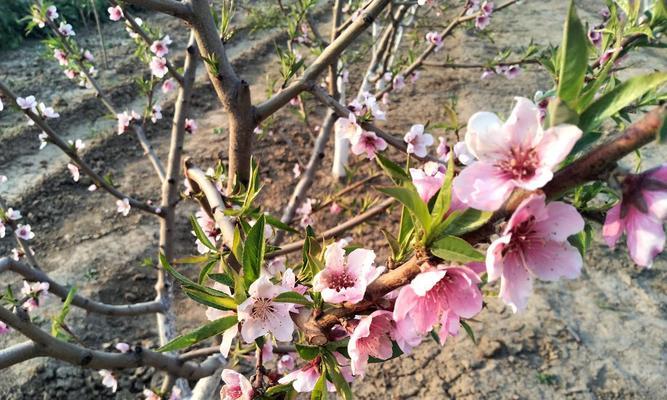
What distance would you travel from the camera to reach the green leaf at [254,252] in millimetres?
875

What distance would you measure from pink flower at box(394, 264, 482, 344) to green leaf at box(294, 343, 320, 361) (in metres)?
0.19

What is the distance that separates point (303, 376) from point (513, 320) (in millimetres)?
2782

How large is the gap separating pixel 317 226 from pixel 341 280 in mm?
3425

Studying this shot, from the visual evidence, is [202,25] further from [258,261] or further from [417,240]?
[417,240]

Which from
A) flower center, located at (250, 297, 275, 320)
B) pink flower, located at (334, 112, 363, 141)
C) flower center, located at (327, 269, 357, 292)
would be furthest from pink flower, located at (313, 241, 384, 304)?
pink flower, located at (334, 112, 363, 141)

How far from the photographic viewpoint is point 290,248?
190cm

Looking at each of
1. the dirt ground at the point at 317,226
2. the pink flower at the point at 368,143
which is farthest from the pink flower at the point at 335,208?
the pink flower at the point at 368,143

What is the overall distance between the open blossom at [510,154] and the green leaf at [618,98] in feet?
0.21

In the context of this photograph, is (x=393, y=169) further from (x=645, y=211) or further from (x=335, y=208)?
(x=335, y=208)

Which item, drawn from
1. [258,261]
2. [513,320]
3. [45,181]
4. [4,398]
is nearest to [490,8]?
[513,320]

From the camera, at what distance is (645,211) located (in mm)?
577

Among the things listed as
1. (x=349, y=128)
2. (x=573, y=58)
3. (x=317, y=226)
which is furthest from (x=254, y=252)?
(x=317, y=226)

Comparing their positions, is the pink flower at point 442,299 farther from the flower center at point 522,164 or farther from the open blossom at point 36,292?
the open blossom at point 36,292

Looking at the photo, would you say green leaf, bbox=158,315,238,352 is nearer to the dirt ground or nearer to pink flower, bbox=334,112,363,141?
the dirt ground
